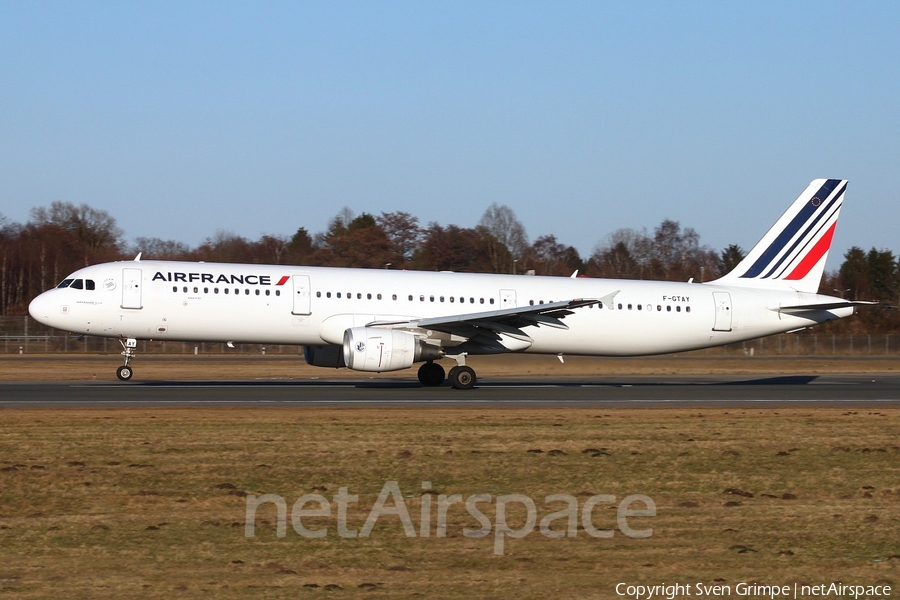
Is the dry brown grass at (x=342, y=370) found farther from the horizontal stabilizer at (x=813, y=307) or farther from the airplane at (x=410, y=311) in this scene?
the horizontal stabilizer at (x=813, y=307)

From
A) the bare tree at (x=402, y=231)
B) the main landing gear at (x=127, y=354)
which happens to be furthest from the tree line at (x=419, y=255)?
the main landing gear at (x=127, y=354)

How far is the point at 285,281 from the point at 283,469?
15.0m

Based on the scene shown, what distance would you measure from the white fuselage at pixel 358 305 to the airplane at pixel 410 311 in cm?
3

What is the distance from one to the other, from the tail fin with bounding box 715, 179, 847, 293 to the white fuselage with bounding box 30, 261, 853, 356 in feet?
4.07

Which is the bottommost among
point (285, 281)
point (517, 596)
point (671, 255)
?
point (517, 596)

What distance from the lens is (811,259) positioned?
32.1 m

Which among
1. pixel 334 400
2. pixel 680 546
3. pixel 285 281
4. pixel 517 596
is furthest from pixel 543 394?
pixel 517 596

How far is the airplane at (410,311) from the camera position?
25.8m

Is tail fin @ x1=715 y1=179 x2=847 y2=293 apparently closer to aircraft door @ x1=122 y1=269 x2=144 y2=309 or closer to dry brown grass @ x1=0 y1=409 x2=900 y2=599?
dry brown grass @ x1=0 y1=409 x2=900 y2=599

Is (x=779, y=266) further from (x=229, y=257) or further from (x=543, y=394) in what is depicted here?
(x=229, y=257)

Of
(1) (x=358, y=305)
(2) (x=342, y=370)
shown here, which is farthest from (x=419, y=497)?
(2) (x=342, y=370)

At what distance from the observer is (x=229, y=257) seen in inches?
3317

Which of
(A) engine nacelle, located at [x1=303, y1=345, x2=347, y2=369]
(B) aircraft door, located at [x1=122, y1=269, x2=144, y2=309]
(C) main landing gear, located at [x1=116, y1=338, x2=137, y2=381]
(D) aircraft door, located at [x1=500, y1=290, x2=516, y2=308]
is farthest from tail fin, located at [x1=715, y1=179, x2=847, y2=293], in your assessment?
(C) main landing gear, located at [x1=116, y1=338, x2=137, y2=381]

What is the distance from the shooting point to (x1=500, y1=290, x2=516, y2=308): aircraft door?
93.0 ft
